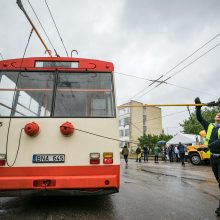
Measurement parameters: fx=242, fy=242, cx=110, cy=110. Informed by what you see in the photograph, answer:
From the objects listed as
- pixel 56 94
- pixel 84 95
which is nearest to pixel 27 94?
pixel 56 94

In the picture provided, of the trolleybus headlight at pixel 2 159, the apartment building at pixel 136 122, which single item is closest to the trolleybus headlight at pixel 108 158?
the trolleybus headlight at pixel 2 159

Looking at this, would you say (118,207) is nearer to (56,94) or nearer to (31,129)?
(31,129)

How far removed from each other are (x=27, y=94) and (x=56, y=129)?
97 cm

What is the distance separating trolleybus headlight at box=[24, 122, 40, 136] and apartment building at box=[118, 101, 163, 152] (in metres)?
56.2

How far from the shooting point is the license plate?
4332 mm

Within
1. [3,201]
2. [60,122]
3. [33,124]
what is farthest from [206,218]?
[3,201]

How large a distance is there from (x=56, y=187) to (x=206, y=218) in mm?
2529

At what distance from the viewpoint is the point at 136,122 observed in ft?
208

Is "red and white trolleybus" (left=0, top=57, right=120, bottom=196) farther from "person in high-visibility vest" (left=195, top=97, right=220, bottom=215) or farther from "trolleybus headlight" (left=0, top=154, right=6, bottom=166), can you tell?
"person in high-visibility vest" (left=195, top=97, right=220, bottom=215)

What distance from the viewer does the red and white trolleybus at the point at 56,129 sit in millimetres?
4230

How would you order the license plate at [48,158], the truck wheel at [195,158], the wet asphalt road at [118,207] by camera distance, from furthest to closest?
the truck wheel at [195,158] < the license plate at [48,158] < the wet asphalt road at [118,207]

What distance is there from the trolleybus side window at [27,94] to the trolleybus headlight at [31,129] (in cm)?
27

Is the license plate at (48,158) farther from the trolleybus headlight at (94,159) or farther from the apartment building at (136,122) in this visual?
the apartment building at (136,122)

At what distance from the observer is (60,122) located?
15.0ft
